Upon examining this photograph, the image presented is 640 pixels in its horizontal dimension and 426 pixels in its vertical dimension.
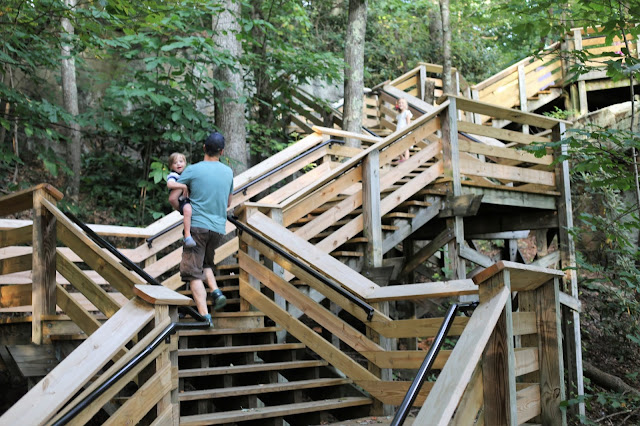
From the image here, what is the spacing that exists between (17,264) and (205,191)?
5.35 ft

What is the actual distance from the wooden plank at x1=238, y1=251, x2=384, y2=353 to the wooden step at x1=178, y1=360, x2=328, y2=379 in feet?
1.26

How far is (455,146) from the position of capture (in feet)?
26.5

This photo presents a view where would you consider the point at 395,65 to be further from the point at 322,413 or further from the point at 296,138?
the point at 322,413

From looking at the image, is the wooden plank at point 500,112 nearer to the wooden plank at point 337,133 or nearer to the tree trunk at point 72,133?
the wooden plank at point 337,133

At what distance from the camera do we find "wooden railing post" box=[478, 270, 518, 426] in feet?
10.5

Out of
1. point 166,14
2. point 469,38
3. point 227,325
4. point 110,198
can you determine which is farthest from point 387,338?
point 469,38

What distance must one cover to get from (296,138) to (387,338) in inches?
364

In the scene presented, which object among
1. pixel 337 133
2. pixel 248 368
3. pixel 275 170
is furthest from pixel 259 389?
pixel 337 133

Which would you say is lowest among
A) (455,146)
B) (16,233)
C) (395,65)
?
(16,233)

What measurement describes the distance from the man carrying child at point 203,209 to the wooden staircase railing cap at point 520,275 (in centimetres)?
265

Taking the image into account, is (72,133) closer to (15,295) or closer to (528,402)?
(15,295)

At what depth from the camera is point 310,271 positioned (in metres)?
5.33

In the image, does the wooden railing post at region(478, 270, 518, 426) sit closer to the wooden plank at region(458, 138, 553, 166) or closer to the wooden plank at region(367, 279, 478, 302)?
the wooden plank at region(367, 279, 478, 302)

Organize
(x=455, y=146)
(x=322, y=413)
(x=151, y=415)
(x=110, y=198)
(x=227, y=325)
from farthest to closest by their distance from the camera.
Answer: (x=110, y=198) → (x=455, y=146) → (x=227, y=325) → (x=322, y=413) → (x=151, y=415)
